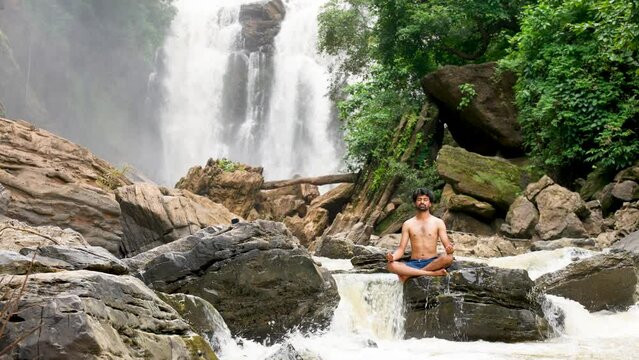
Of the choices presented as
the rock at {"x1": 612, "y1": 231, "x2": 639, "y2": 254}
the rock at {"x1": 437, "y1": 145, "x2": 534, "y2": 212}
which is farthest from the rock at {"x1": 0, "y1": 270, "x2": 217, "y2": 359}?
the rock at {"x1": 437, "y1": 145, "x2": 534, "y2": 212}

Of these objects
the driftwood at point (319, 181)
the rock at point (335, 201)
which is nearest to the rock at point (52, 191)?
the rock at point (335, 201)

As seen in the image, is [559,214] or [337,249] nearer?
[337,249]

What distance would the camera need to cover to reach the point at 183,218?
11875 mm

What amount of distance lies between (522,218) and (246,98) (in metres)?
24.9

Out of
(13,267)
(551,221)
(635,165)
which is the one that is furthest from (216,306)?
(635,165)

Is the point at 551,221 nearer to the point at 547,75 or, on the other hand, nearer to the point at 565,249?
the point at 565,249

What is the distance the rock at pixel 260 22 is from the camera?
3819 centimetres

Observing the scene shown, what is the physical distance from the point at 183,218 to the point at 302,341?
5660 mm

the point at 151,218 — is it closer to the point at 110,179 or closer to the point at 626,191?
the point at 110,179

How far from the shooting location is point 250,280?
6875 mm

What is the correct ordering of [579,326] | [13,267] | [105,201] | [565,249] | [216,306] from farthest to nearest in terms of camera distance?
[105,201] → [565,249] → [579,326] → [216,306] → [13,267]

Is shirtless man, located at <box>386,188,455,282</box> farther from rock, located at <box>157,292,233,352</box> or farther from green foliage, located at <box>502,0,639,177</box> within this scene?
green foliage, located at <box>502,0,639,177</box>

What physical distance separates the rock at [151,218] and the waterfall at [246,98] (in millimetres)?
20062

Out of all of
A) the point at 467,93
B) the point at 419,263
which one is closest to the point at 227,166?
the point at 467,93
